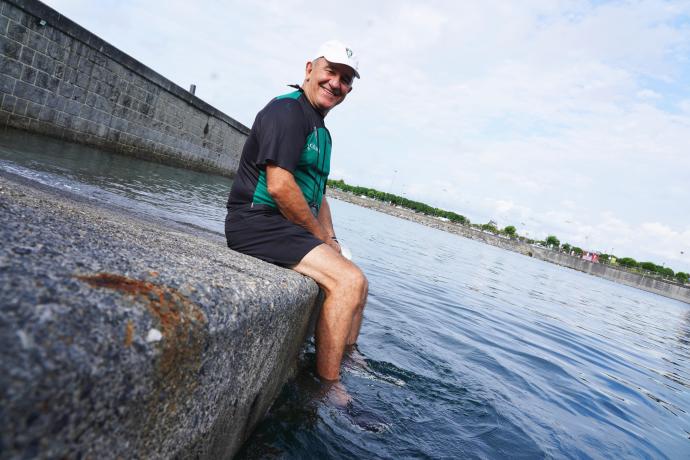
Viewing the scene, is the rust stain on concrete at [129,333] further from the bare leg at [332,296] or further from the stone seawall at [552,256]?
the stone seawall at [552,256]

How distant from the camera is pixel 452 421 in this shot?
291 cm

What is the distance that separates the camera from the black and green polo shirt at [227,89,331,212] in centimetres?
249

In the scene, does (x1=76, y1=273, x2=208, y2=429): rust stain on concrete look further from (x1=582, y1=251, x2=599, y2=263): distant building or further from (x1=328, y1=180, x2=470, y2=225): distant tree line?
(x1=328, y1=180, x2=470, y2=225): distant tree line

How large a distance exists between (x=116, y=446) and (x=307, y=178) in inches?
85.8

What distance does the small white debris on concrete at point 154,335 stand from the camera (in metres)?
0.91

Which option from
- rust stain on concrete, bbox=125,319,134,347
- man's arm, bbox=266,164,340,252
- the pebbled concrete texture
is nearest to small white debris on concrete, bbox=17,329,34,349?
the pebbled concrete texture

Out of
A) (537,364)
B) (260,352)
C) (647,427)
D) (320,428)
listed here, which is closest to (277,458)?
(320,428)

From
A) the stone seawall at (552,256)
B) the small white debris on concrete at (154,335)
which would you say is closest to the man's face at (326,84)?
the small white debris on concrete at (154,335)

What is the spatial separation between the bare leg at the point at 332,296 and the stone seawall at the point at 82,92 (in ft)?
26.0

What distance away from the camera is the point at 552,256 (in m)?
Result: 75.5

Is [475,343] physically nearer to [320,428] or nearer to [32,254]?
[320,428]

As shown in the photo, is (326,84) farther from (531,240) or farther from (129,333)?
(531,240)

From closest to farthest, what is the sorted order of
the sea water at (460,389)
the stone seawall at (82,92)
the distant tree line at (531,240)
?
1. the sea water at (460,389)
2. the stone seawall at (82,92)
3. the distant tree line at (531,240)

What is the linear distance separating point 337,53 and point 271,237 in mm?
1340
